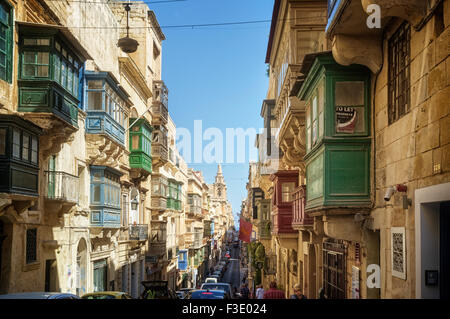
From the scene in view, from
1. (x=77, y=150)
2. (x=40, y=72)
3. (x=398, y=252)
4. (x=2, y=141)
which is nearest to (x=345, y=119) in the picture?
(x=398, y=252)

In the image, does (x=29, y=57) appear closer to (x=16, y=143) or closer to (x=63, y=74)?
(x=63, y=74)

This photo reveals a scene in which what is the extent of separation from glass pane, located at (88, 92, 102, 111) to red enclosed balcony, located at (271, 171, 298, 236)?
26.6 ft

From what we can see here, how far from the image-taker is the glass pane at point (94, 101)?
20500mm

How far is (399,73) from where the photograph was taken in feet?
27.7

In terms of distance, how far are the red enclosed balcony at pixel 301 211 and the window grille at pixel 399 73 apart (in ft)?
19.8

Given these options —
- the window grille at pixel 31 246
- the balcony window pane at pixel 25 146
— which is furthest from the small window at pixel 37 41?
the window grille at pixel 31 246

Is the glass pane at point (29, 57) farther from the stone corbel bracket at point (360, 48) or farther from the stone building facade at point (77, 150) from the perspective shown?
the stone corbel bracket at point (360, 48)

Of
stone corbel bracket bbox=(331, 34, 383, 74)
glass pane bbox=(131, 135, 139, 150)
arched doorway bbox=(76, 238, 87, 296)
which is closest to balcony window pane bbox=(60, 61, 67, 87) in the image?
arched doorway bbox=(76, 238, 87, 296)

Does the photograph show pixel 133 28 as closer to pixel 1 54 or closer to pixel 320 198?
pixel 1 54

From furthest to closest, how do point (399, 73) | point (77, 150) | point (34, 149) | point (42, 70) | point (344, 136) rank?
point (77, 150), point (42, 70), point (34, 149), point (344, 136), point (399, 73)

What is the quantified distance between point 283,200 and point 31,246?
1050cm

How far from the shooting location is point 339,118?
32.7 ft

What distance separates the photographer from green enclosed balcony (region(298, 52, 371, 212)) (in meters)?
9.84

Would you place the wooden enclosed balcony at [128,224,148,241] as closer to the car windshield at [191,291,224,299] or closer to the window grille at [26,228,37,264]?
the window grille at [26,228,37,264]
